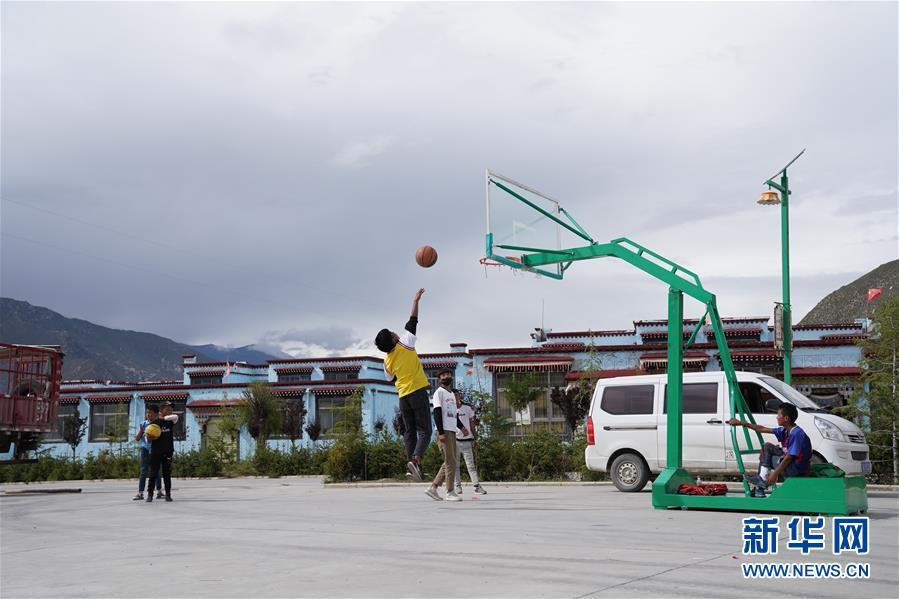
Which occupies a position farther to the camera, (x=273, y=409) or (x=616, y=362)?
(x=273, y=409)

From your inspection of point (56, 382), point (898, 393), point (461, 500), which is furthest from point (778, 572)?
point (56, 382)

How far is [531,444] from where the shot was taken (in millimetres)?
21219

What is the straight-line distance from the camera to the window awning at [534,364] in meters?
41.6

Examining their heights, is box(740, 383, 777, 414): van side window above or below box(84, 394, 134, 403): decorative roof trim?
above

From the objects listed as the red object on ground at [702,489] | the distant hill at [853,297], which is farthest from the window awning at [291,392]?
the distant hill at [853,297]

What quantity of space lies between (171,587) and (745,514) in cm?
759

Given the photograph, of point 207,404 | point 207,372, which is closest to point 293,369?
point 207,404

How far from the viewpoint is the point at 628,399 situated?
16.5 metres

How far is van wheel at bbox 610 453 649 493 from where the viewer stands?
52.3 feet

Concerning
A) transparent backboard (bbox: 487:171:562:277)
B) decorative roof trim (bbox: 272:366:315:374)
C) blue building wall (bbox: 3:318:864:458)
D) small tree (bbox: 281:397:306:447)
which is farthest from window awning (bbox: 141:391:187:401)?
transparent backboard (bbox: 487:171:562:277)

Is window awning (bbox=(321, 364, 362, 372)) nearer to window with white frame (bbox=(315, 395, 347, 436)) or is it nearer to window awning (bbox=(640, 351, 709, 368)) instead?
window with white frame (bbox=(315, 395, 347, 436))

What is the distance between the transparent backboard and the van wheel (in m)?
3.74

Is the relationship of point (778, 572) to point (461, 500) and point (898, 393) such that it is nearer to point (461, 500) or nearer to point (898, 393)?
Result: point (461, 500)

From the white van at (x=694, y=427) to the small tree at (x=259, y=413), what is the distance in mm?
33142
